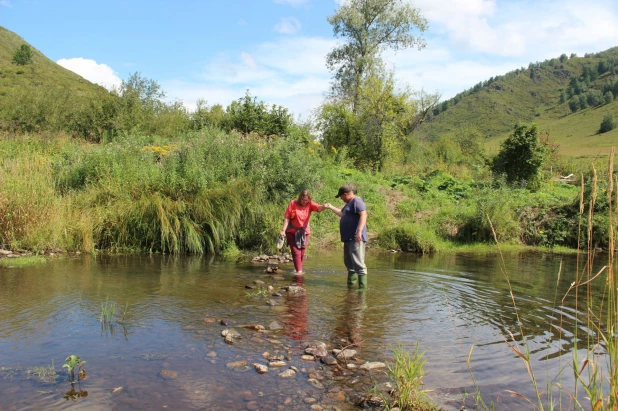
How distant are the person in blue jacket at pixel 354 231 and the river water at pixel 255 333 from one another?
52 centimetres

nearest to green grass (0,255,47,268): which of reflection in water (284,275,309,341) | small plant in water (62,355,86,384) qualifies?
reflection in water (284,275,309,341)

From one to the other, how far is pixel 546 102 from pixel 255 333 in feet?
516

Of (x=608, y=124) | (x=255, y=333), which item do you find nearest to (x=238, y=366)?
(x=255, y=333)

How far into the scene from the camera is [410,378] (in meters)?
4.52

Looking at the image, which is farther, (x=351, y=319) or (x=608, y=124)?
(x=608, y=124)

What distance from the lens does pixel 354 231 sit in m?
9.82

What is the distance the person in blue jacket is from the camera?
31.6 ft

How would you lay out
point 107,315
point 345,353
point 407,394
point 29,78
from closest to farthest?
point 407,394 < point 345,353 < point 107,315 < point 29,78

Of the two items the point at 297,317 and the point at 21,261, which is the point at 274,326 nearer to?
the point at 297,317

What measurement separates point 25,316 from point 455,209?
52.1 ft

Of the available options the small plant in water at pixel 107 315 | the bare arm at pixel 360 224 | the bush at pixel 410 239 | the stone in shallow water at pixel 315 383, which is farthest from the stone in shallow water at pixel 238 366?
the bush at pixel 410 239

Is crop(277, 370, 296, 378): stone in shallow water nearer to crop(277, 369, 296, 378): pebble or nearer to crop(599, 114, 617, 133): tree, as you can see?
crop(277, 369, 296, 378): pebble

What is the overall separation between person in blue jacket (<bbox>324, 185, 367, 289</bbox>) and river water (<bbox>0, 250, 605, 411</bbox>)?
0.52 m

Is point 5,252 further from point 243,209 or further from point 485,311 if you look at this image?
point 485,311
